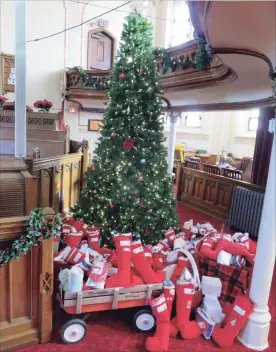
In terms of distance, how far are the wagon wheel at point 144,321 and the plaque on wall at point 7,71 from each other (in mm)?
8433

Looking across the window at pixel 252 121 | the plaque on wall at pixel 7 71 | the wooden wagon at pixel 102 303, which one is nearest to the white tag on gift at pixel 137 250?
the wooden wagon at pixel 102 303

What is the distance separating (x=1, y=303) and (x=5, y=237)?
0.49 metres

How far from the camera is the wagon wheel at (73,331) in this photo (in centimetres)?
222

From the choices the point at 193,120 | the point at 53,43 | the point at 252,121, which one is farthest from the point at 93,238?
the point at 193,120

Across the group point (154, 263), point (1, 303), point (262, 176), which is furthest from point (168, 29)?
point (1, 303)

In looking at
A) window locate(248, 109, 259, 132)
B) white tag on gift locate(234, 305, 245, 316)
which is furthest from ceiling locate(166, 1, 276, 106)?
window locate(248, 109, 259, 132)

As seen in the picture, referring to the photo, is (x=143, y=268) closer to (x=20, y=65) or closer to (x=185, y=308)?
(x=185, y=308)

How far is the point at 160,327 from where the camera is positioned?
227 cm

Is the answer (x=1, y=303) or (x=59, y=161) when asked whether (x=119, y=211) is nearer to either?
(x=59, y=161)

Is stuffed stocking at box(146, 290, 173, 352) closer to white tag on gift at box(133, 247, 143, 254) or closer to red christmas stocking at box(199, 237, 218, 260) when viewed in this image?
white tag on gift at box(133, 247, 143, 254)

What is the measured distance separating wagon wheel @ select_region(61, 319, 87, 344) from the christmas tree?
1.43 meters

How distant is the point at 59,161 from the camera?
444cm

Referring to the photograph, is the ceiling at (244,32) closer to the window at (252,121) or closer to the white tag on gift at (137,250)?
the white tag on gift at (137,250)

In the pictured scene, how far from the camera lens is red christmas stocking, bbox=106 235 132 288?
7.65 feet
